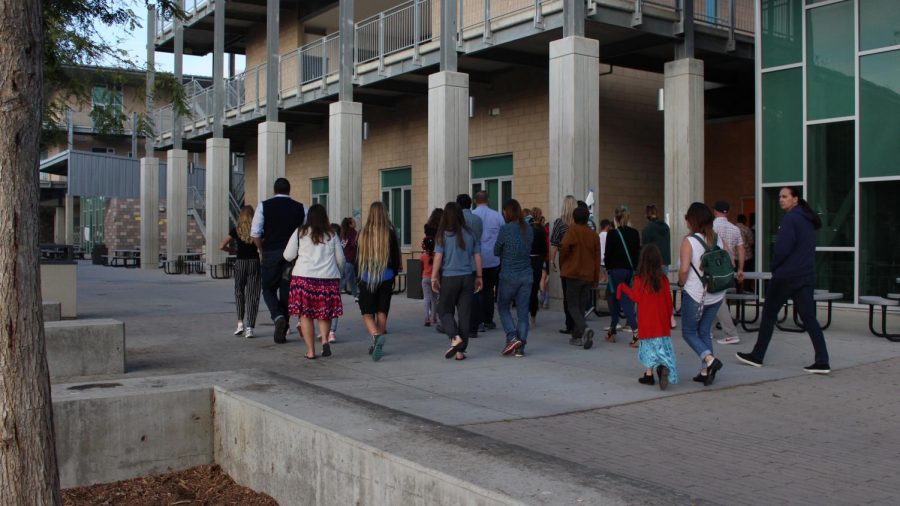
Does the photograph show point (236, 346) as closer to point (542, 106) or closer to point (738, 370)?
point (738, 370)

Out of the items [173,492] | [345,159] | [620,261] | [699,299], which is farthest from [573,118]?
[173,492]

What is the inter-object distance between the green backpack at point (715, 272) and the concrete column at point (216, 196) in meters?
22.4

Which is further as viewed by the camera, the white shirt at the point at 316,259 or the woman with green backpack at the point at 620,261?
the woman with green backpack at the point at 620,261

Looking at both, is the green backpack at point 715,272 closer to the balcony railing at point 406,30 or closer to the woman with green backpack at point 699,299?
the woman with green backpack at point 699,299

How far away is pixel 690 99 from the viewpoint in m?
17.3

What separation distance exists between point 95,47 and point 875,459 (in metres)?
8.71

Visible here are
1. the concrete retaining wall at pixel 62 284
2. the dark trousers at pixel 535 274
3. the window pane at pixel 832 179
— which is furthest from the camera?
the window pane at pixel 832 179

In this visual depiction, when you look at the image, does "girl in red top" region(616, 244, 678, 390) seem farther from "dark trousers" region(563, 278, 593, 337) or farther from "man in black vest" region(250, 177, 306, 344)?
"man in black vest" region(250, 177, 306, 344)

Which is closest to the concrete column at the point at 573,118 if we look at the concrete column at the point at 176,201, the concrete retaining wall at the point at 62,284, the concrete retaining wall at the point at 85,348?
the concrete retaining wall at the point at 62,284

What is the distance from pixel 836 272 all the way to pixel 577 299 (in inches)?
255

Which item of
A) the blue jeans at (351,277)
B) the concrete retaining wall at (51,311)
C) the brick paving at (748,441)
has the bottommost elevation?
the brick paving at (748,441)

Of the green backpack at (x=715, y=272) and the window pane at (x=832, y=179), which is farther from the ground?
the window pane at (x=832, y=179)

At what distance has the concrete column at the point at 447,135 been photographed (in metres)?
18.2

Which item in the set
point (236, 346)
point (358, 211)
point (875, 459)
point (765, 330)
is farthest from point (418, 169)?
point (875, 459)
